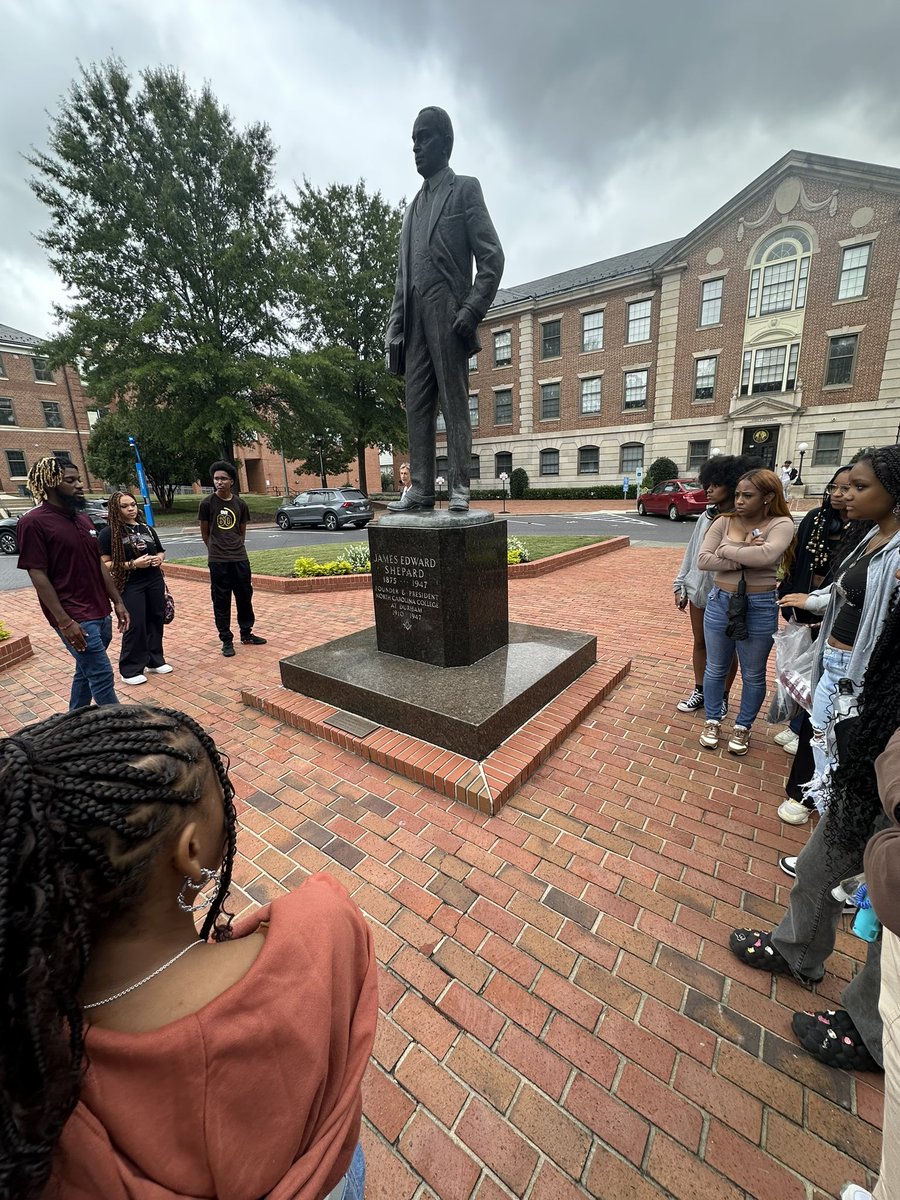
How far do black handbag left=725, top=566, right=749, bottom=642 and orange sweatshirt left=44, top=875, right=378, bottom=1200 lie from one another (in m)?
3.08

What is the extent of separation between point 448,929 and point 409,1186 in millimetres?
785

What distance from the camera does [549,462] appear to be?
3053 cm

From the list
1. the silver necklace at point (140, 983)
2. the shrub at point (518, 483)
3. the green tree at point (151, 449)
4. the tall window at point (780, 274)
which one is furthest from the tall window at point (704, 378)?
the silver necklace at point (140, 983)

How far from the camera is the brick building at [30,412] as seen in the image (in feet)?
117

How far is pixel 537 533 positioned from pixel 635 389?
1597 centimetres

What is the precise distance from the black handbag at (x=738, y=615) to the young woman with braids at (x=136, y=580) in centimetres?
464

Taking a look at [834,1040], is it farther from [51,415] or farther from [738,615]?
[51,415]

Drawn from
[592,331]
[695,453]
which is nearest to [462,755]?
[695,453]

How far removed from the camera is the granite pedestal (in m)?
3.94

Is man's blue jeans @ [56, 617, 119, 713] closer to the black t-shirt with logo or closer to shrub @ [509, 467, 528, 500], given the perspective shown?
the black t-shirt with logo

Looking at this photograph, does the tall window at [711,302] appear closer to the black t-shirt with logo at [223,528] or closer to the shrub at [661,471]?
the shrub at [661,471]

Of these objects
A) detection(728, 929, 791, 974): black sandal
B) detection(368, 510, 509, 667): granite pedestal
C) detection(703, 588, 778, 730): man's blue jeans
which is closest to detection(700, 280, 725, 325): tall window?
detection(368, 510, 509, 667): granite pedestal

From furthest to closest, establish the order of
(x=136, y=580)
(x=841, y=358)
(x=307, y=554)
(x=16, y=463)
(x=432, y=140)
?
(x=16, y=463) → (x=841, y=358) → (x=307, y=554) → (x=136, y=580) → (x=432, y=140)

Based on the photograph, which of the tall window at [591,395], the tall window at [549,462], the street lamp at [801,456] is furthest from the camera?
the tall window at [549,462]
